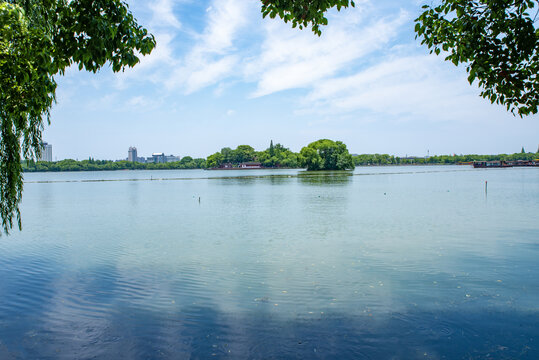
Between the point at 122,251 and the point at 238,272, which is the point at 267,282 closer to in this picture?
the point at 238,272

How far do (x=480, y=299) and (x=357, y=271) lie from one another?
16.0 ft

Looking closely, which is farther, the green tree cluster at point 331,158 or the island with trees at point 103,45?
the green tree cluster at point 331,158

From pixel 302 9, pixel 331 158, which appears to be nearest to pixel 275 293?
pixel 302 9

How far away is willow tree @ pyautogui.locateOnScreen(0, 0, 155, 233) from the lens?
21.6 feet

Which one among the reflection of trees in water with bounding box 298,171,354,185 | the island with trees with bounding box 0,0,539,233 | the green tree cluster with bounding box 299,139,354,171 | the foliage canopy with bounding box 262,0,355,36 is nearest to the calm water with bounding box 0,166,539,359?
the island with trees with bounding box 0,0,539,233

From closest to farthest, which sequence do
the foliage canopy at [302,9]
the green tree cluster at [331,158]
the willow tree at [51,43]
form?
the willow tree at [51,43], the foliage canopy at [302,9], the green tree cluster at [331,158]

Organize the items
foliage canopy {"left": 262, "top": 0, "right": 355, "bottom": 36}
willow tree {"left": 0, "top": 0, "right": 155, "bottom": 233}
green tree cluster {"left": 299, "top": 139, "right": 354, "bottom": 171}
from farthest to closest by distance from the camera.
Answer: green tree cluster {"left": 299, "top": 139, "right": 354, "bottom": 171} < foliage canopy {"left": 262, "top": 0, "right": 355, "bottom": 36} < willow tree {"left": 0, "top": 0, "right": 155, "bottom": 233}

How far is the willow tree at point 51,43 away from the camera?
21.6 ft

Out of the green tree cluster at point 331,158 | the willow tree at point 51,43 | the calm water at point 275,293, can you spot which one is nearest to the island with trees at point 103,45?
the willow tree at point 51,43

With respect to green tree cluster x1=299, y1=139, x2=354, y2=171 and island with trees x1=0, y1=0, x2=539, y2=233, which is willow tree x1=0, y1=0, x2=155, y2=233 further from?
green tree cluster x1=299, y1=139, x2=354, y2=171

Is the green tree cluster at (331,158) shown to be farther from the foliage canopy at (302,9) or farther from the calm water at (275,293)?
the foliage canopy at (302,9)

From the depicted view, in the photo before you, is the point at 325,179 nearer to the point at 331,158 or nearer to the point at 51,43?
the point at 331,158

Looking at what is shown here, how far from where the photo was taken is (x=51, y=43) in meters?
7.01

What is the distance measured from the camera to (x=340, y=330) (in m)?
10.2
